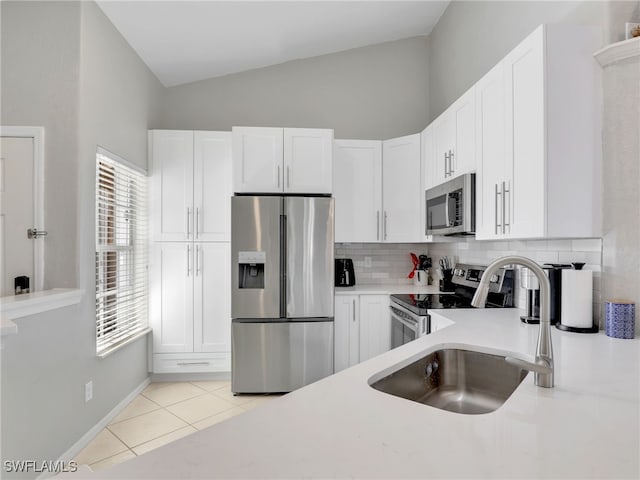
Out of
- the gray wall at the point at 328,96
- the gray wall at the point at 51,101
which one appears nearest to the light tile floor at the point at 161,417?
the gray wall at the point at 51,101

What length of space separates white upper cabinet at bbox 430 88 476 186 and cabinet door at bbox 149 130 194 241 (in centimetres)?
221

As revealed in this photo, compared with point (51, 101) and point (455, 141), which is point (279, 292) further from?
point (51, 101)

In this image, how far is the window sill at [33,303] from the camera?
1.62 meters

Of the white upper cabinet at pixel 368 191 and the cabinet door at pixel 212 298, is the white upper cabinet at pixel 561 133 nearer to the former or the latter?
the white upper cabinet at pixel 368 191

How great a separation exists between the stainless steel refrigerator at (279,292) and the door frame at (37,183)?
1.29 metres

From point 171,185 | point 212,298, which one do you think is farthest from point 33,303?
point 171,185

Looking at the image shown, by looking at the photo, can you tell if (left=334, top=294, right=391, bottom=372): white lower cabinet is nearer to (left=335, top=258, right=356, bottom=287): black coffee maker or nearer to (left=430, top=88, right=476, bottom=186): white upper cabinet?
(left=335, top=258, right=356, bottom=287): black coffee maker

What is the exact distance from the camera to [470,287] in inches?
114

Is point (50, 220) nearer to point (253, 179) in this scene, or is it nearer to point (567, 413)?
point (253, 179)

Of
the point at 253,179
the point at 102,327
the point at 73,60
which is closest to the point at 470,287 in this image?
the point at 253,179

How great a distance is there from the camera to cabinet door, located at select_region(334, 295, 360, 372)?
324 cm

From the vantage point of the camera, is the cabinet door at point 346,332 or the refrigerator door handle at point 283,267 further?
the cabinet door at point 346,332

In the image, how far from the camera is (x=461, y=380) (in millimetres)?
1431

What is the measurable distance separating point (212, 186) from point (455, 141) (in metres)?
2.17
